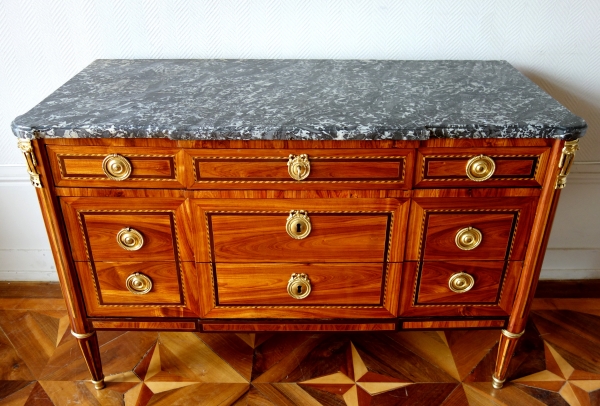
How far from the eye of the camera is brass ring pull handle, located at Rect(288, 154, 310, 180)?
957 millimetres

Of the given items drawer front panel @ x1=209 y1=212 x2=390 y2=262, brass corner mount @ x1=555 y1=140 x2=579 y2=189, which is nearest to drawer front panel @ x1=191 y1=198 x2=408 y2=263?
drawer front panel @ x1=209 y1=212 x2=390 y2=262

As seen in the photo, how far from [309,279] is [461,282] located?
0.33 metres

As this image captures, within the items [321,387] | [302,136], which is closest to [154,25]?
[302,136]

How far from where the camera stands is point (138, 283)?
3.66 ft

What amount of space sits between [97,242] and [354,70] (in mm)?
698

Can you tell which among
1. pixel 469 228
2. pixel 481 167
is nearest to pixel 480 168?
pixel 481 167

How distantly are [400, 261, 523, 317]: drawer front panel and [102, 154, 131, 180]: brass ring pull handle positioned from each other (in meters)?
0.59

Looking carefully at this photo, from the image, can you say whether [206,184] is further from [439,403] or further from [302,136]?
[439,403]

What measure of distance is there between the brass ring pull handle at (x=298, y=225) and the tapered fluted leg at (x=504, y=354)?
54 cm

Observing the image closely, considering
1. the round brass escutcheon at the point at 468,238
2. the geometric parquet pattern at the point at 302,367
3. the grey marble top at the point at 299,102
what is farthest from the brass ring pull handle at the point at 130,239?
the round brass escutcheon at the point at 468,238

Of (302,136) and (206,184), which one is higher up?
(302,136)

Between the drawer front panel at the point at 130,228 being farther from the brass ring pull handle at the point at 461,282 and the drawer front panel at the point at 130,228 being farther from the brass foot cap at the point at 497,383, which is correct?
the brass foot cap at the point at 497,383

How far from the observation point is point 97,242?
107 centimetres

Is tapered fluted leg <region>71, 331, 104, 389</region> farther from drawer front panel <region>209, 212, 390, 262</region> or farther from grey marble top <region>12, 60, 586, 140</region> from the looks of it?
grey marble top <region>12, 60, 586, 140</region>
